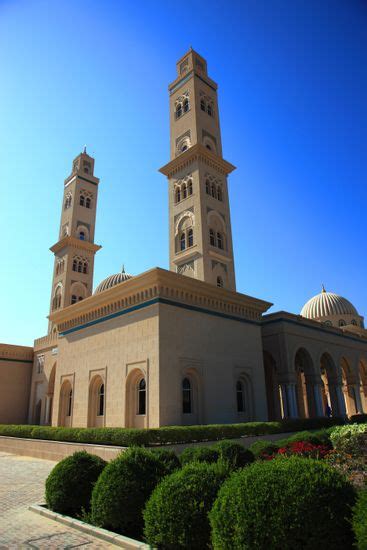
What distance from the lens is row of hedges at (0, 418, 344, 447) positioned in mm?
13656

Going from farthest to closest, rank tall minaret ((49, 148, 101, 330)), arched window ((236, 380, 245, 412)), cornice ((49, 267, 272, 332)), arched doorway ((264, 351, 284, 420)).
Answer: 1. tall minaret ((49, 148, 101, 330))
2. arched doorway ((264, 351, 284, 420))
3. arched window ((236, 380, 245, 412))
4. cornice ((49, 267, 272, 332))

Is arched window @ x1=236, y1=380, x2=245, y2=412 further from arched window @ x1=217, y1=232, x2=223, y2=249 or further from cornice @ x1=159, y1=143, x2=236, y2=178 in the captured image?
cornice @ x1=159, y1=143, x2=236, y2=178

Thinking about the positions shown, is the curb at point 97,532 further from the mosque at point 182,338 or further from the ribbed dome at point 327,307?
the ribbed dome at point 327,307

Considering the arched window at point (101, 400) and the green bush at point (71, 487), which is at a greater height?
the arched window at point (101, 400)

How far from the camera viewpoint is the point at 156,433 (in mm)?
13758

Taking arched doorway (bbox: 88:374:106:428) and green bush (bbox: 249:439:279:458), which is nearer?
green bush (bbox: 249:439:279:458)

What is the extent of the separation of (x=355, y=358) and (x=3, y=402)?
90.9 ft

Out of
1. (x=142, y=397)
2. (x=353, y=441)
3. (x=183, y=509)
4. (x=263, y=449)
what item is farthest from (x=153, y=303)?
(x=183, y=509)

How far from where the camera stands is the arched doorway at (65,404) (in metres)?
21.6

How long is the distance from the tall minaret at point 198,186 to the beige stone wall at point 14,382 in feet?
53.6

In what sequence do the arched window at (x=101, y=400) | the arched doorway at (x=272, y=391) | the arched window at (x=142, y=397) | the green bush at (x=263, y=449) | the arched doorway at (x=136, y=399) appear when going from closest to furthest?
the green bush at (x=263, y=449) < the arched doorway at (x=136, y=399) < the arched window at (x=142, y=397) < the arched window at (x=101, y=400) < the arched doorway at (x=272, y=391)

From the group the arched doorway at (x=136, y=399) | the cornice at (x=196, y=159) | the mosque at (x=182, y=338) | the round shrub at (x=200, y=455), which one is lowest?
the round shrub at (x=200, y=455)

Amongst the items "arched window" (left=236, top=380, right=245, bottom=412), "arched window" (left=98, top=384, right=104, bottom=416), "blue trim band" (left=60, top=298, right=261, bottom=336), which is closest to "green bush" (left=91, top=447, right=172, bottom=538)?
"blue trim band" (left=60, top=298, right=261, bottom=336)

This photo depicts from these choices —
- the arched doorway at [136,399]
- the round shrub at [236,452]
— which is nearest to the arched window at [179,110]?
the arched doorway at [136,399]
